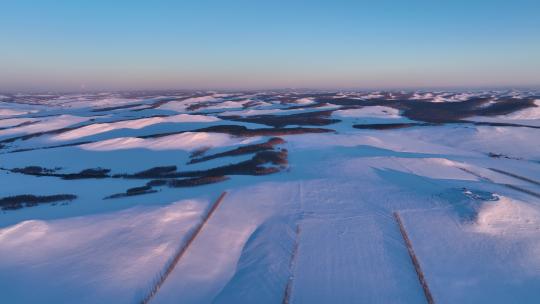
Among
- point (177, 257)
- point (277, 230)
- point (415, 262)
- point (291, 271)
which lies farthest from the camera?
point (277, 230)

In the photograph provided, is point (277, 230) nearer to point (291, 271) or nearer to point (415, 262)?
point (291, 271)

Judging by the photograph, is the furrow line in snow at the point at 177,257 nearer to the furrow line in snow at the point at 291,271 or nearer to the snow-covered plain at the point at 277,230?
the snow-covered plain at the point at 277,230

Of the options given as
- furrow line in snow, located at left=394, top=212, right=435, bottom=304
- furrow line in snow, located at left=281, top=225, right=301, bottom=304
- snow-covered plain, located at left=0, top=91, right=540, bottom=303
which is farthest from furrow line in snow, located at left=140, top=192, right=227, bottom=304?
furrow line in snow, located at left=394, top=212, right=435, bottom=304

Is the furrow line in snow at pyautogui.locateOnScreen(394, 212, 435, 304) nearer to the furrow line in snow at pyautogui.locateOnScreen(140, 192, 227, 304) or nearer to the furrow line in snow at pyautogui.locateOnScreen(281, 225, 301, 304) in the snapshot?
the furrow line in snow at pyautogui.locateOnScreen(281, 225, 301, 304)

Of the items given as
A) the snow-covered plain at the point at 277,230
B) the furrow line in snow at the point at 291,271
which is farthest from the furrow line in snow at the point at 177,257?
the furrow line in snow at the point at 291,271

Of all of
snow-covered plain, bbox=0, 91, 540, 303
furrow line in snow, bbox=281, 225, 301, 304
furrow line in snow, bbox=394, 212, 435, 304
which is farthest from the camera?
snow-covered plain, bbox=0, 91, 540, 303

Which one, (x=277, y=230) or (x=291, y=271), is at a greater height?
(x=277, y=230)

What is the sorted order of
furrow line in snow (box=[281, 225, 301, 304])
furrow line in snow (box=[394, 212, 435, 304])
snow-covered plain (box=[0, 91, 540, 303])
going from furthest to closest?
snow-covered plain (box=[0, 91, 540, 303]) < furrow line in snow (box=[394, 212, 435, 304]) < furrow line in snow (box=[281, 225, 301, 304])

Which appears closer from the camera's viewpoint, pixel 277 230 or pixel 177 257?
pixel 177 257

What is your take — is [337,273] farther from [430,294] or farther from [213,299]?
[213,299]

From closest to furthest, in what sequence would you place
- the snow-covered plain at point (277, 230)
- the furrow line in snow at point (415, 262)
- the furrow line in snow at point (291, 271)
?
the furrow line in snow at point (291, 271)
the furrow line in snow at point (415, 262)
the snow-covered plain at point (277, 230)

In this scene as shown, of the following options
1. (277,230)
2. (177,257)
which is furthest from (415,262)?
(177,257)

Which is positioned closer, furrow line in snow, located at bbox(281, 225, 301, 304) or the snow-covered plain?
furrow line in snow, located at bbox(281, 225, 301, 304)
